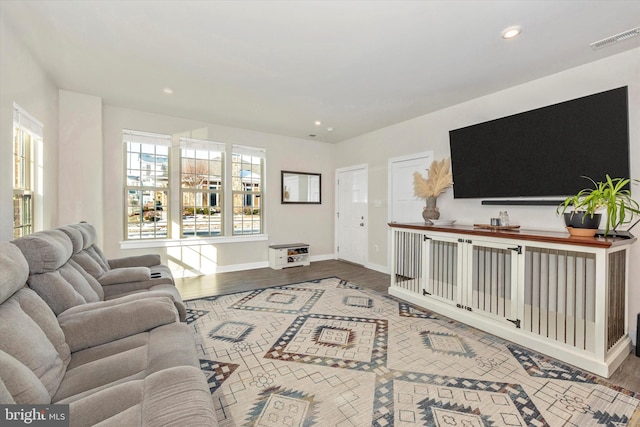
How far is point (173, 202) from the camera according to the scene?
4750mm

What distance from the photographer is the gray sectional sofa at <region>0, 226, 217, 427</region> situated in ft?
3.13

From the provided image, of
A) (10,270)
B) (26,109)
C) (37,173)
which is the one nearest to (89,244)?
(37,173)

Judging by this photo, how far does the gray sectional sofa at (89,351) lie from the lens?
95cm

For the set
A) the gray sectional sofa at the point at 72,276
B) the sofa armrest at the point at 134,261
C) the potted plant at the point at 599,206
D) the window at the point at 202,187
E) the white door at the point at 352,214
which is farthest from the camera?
the white door at the point at 352,214

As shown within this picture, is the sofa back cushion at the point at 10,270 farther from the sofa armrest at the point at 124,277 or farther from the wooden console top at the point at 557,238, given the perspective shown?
the wooden console top at the point at 557,238

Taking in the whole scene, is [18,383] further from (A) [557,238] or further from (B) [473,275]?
(B) [473,275]

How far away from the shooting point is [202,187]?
198 inches

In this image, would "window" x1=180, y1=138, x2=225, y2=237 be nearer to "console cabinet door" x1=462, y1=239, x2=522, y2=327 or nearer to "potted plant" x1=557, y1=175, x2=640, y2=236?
"console cabinet door" x1=462, y1=239, x2=522, y2=327

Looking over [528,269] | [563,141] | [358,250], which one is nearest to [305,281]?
[358,250]

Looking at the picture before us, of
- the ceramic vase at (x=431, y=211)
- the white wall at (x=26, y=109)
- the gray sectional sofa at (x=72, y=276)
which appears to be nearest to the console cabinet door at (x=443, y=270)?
the ceramic vase at (x=431, y=211)

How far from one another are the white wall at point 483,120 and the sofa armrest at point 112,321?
3.64 metres

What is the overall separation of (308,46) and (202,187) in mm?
3312

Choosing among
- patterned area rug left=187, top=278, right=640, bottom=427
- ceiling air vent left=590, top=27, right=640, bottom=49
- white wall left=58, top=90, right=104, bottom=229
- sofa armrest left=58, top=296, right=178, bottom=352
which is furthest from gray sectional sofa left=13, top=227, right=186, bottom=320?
ceiling air vent left=590, top=27, right=640, bottom=49

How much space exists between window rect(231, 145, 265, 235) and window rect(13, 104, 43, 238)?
2703mm
